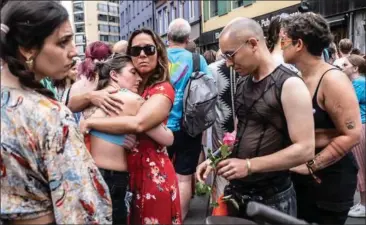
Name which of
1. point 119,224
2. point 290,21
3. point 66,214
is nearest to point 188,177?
point 119,224

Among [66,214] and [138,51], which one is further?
[138,51]

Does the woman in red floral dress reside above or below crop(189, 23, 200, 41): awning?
below

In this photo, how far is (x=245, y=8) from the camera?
19.1 meters

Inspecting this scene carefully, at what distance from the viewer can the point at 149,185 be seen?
2756 millimetres

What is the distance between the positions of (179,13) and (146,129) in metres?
29.7

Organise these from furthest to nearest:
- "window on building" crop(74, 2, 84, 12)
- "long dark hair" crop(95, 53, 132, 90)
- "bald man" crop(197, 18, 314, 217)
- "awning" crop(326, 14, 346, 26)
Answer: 1. "window on building" crop(74, 2, 84, 12)
2. "awning" crop(326, 14, 346, 26)
3. "long dark hair" crop(95, 53, 132, 90)
4. "bald man" crop(197, 18, 314, 217)

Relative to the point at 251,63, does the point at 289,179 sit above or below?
below

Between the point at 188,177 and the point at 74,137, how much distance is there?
298cm

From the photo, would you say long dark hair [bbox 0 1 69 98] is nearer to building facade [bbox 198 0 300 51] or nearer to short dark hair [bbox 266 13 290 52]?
short dark hair [bbox 266 13 290 52]

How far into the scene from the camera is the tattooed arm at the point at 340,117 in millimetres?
2455

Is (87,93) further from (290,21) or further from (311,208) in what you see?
(311,208)

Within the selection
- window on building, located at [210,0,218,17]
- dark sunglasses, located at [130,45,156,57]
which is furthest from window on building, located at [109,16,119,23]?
dark sunglasses, located at [130,45,156,57]

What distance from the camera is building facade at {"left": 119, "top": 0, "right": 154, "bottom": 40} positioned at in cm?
4278

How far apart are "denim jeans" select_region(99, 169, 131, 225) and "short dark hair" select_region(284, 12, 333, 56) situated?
1343mm
